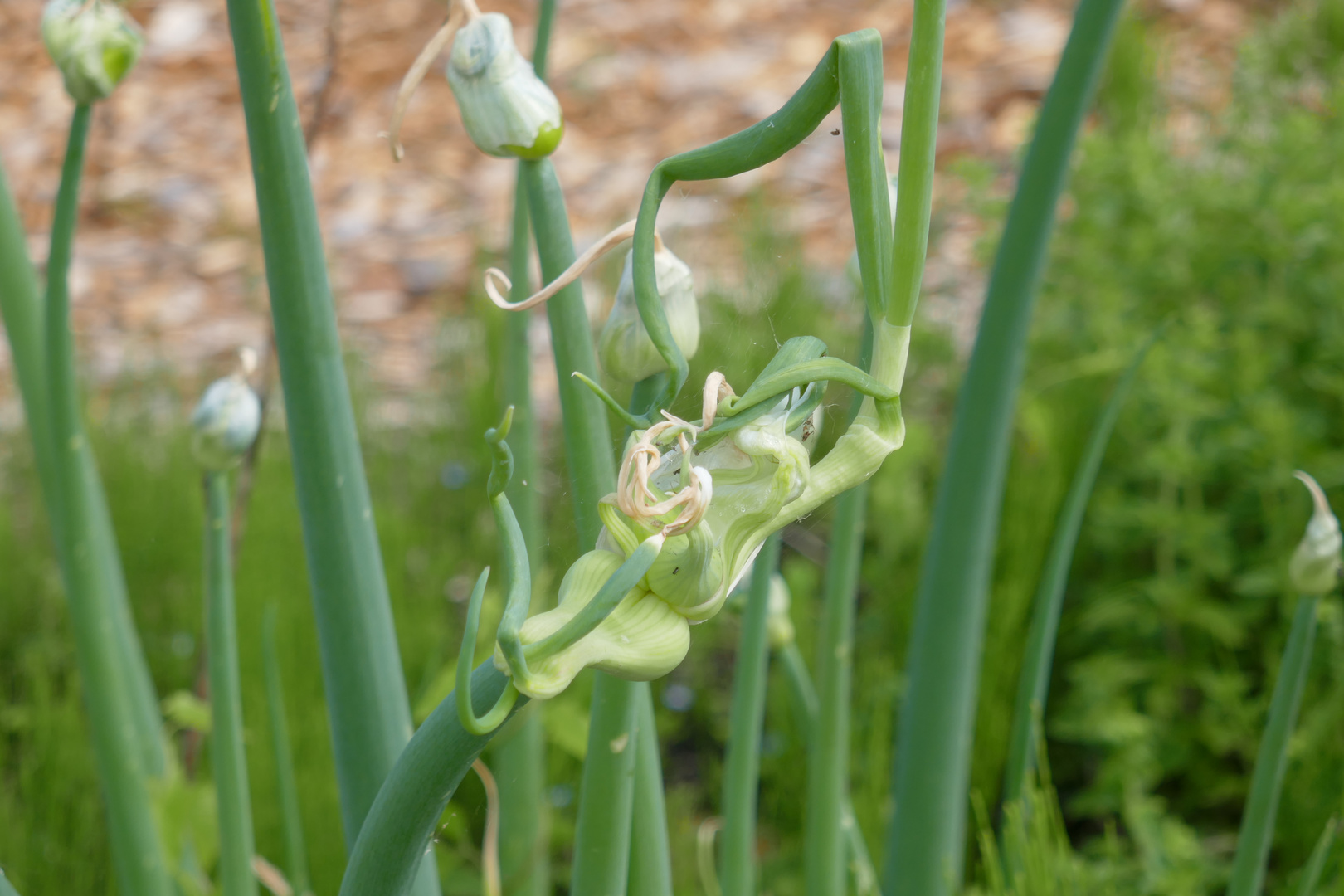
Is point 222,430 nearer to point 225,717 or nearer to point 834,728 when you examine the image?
point 225,717

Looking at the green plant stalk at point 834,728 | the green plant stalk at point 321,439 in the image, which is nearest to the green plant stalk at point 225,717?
the green plant stalk at point 321,439

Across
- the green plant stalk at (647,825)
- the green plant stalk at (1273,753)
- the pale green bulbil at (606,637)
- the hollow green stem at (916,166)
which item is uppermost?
the hollow green stem at (916,166)

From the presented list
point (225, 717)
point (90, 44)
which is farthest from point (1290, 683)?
point (90, 44)

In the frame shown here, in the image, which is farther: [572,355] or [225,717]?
[225,717]

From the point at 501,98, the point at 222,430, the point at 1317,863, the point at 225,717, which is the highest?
the point at 501,98

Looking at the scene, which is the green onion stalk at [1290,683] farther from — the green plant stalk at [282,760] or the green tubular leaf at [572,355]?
the green plant stalk at [282,760]

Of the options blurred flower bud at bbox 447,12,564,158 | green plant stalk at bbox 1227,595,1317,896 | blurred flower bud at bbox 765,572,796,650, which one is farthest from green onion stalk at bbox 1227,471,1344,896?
blurred flower bud at bbox 447,12,564,158

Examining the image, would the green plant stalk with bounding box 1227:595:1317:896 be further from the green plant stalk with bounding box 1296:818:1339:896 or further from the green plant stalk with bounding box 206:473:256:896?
the green plant stalk with bounding box 206:473:256:896
